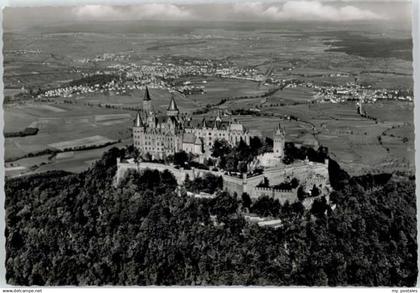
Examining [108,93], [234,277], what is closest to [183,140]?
[108,93]

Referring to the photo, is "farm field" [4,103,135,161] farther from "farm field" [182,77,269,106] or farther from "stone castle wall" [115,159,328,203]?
"farm field" [182,77,269,106]

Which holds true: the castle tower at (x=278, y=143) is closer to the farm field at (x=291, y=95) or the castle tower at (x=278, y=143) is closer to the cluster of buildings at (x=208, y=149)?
the cluster of buildings at (x=208, y=149)

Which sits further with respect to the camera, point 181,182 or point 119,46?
point 119,46

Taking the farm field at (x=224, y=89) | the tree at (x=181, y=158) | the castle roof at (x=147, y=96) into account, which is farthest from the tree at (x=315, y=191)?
the castle roof at (x=147, y=96)

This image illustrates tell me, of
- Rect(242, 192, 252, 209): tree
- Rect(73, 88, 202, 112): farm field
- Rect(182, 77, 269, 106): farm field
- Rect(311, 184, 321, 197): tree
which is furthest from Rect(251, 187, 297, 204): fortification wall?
Rect(73, 88, 202, 112): farm field

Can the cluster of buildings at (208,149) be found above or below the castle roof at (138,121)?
below

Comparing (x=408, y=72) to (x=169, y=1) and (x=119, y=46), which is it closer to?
(x=169, y=1)

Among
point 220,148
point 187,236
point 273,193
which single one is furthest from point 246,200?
point 187,236
